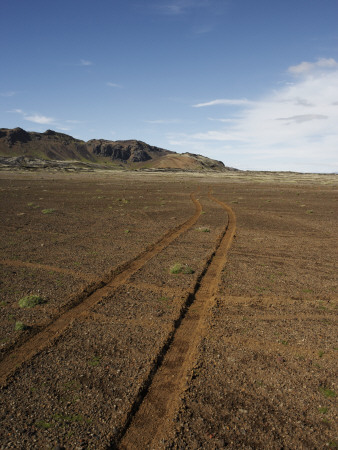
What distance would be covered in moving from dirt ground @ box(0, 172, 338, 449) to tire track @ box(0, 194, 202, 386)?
0.04 metres

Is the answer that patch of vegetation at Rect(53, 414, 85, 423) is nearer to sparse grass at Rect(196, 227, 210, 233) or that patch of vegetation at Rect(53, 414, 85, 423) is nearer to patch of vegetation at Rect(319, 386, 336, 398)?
patch of vegetation at Rect(319, 386, 336, 398)

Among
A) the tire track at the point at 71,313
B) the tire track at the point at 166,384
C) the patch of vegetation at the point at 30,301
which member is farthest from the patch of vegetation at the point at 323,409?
the patch of vegetation at the point at 30,301

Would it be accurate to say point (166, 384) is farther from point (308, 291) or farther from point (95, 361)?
point (308, 291)

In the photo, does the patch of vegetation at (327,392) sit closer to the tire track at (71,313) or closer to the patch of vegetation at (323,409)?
the patch of vegetation at (323,409)

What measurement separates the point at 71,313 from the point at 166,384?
4.14 m

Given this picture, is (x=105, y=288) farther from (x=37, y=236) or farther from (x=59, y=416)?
(x=37, y=236)

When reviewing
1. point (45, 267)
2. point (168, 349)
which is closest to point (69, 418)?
point (168, 349)

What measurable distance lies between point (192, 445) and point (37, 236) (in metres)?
16.8

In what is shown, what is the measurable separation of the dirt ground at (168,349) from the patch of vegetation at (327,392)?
0.03 metres

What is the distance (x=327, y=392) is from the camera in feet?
19.7

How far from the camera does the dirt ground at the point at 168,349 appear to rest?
16.9 ft

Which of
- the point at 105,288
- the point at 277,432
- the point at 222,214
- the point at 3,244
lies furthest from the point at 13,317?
the point at 222,214

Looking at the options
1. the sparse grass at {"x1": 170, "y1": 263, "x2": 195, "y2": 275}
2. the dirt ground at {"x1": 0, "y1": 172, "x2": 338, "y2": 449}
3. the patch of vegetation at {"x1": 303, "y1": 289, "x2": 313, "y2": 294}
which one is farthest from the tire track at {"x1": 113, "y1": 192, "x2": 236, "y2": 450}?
the patch of vegetation at {"x1": 303, "y1": 289, "x2": 313, "y2": 294}

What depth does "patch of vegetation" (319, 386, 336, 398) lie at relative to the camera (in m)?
5.92
